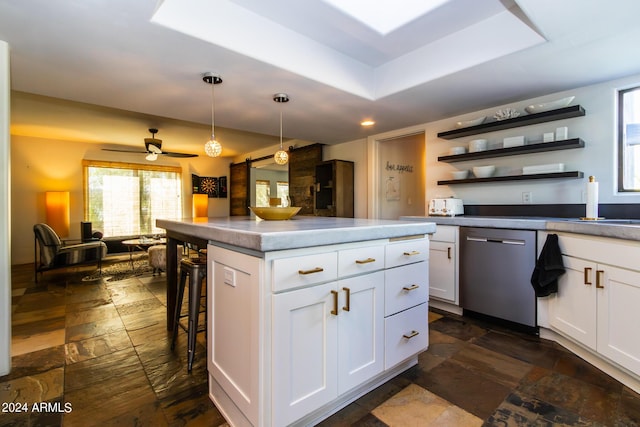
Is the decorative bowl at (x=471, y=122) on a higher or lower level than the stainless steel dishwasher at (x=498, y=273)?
higher

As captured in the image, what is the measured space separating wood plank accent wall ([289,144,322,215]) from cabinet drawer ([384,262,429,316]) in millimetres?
3402

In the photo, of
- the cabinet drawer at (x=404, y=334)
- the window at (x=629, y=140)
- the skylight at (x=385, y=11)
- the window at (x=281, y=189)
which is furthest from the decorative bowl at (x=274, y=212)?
the window at (x=281, y=189)

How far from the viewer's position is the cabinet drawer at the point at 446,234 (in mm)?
2859

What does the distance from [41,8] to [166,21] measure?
0.62 metres

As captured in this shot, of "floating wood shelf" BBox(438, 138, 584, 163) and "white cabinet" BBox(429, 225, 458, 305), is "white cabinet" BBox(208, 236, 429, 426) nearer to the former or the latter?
"white cabinet" BBox(429, 225, 458, 305)

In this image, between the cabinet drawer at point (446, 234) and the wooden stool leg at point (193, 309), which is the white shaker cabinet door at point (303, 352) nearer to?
the wooden stool leg at point (193, 309)

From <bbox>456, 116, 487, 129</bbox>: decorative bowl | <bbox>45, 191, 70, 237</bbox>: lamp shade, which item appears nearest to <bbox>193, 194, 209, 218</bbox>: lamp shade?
<bbox>45, 191, 70, 237</bbox>: lamp shade

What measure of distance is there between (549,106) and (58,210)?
742 cm

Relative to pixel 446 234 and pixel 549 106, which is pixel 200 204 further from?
pixel 549 106

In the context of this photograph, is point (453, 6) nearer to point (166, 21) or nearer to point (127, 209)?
point (166, 21)

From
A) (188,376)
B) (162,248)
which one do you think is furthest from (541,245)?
(162,248)

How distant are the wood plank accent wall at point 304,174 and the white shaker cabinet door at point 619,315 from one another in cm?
386

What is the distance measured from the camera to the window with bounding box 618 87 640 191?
7.94 ft

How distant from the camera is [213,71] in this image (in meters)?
2.33
